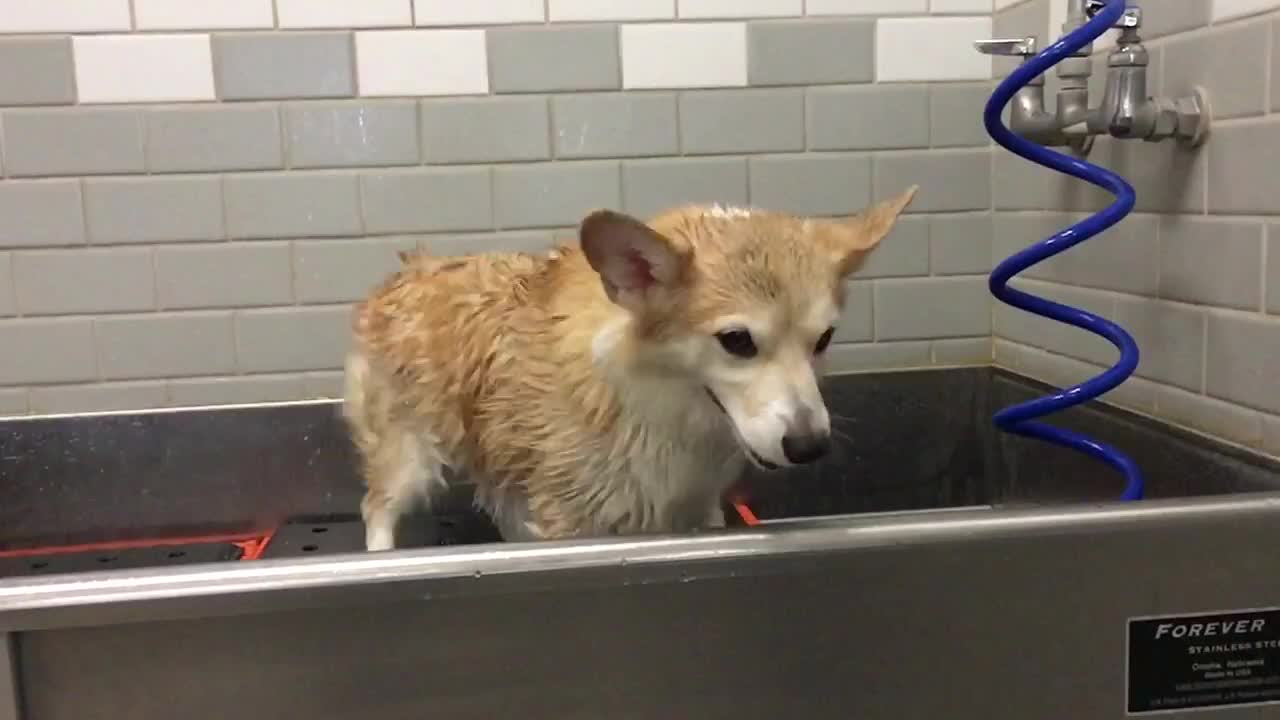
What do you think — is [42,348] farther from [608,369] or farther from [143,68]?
[608,369]

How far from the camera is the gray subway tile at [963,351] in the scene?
196 centimetres

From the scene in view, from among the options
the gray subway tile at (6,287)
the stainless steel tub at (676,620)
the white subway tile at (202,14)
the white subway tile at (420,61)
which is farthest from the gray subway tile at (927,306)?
the gray subway tile at (6,287)

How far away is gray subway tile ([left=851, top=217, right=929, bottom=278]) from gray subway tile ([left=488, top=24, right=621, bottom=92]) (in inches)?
23.2

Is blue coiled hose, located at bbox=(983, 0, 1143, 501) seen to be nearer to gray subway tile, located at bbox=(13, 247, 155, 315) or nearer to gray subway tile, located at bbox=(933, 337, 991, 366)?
gray subway tile, located at bbox=(933, 337, 991, 366)

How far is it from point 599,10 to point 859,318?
731 mm

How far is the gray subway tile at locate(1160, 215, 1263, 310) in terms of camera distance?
125 centimetres

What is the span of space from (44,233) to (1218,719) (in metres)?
1.83

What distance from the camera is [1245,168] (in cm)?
124

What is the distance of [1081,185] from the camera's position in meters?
1.62

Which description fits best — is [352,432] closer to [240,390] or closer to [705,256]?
[240,390]

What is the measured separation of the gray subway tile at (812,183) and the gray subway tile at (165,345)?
A: 38.8 inches

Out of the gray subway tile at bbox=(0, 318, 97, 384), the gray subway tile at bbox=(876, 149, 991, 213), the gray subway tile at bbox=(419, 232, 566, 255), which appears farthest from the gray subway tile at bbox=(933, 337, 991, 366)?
the gray subway tile at bbox=(0, 318, 97, 384)

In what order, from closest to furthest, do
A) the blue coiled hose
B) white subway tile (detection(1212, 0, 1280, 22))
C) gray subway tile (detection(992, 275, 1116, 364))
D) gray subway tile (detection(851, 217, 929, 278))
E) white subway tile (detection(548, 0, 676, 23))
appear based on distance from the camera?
1. white subway tile (detection(1212, 0, 1280, 22))
2. the blue coiled hose
3. gray subway tile (detection(992, 275, 1116, 364))
4. white subway tile (detection(548, 0, 676, 23))
5. gray subway tile (detection(851, 217, 929, 278))

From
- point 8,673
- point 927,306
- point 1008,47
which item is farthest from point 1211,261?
point 8,673
